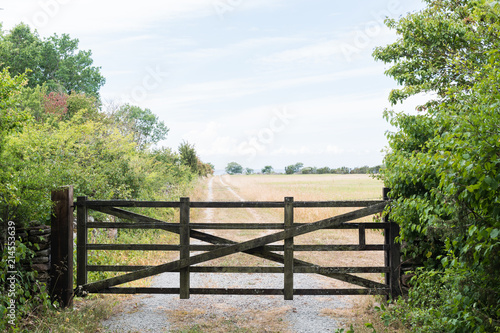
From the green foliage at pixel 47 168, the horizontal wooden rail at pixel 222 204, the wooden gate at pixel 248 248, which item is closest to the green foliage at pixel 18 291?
the green foliage at pixel 47 168

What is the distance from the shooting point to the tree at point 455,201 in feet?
11.9

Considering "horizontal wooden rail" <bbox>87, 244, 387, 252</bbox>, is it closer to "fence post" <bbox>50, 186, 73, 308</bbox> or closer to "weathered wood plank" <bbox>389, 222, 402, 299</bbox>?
"weathered wood plank" <bbox>389, 222, 402, 299</bbox>

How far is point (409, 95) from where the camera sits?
14.4 meters

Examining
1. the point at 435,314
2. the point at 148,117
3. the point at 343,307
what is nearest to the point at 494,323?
the point at 435,314

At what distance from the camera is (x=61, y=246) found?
664 cm

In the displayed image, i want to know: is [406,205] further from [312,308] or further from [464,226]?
[312,308]

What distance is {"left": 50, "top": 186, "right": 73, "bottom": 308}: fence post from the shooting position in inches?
261

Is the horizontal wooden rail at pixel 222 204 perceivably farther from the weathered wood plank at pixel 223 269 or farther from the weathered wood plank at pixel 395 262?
the weathered wood plank at pixel 223 269

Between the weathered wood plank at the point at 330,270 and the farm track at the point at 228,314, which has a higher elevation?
the weathered wood plank at the point at 330,270

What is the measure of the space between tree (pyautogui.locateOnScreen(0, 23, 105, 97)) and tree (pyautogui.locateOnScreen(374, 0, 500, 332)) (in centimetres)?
4313

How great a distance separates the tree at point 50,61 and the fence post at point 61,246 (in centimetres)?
4021

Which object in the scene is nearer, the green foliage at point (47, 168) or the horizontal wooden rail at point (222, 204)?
the green foliage at point (47, 168)

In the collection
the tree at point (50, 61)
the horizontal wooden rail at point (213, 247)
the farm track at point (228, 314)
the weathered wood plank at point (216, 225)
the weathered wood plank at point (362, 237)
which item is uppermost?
the tree at point (50, 61)

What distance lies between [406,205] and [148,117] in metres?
74.5
